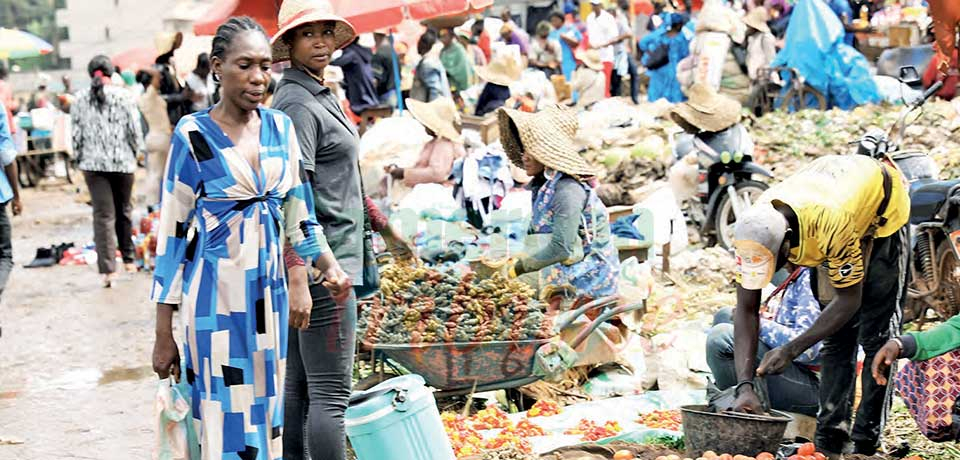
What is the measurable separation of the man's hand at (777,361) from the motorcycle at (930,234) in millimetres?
Result: 2657

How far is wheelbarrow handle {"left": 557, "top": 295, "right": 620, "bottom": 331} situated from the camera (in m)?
6.66

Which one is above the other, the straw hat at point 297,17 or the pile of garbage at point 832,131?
the straw hat at point 297,17

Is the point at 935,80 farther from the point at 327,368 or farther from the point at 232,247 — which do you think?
the point at 232,247

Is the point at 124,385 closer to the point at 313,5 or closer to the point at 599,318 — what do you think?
the point at 599,318

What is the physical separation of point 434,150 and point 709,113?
230cm

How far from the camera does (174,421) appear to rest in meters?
4.09

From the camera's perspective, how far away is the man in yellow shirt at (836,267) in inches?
178

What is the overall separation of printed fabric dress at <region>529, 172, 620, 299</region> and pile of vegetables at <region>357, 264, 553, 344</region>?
51 centimetres

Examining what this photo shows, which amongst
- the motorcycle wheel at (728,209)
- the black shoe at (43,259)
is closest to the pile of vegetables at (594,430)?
the motorcycle wheel at (728,209)

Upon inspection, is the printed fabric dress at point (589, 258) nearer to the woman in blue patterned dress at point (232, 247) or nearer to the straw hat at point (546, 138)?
the straw hat at point (546, 138)

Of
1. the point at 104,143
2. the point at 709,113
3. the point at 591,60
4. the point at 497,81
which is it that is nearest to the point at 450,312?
the point at 709,113

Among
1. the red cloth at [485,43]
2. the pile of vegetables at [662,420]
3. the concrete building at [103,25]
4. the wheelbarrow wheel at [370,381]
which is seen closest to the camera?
the pile of vegetables at [662,420]

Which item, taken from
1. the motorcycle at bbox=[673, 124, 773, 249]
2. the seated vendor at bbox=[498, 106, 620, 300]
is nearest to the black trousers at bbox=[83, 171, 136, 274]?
the motorcycle at bbox=[673, 124, 773, 249]

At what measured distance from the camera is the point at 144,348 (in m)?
8.80
